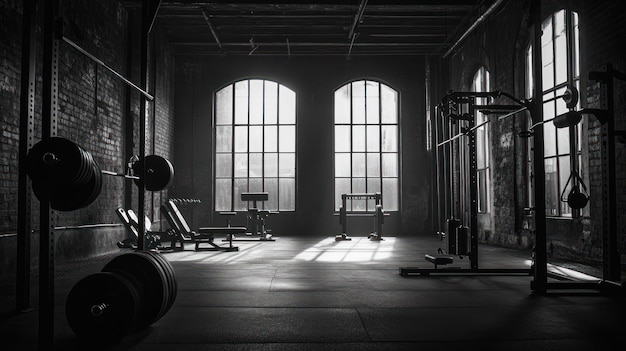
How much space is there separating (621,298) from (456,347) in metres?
2.13

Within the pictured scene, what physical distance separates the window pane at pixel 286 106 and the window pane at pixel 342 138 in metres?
1.13

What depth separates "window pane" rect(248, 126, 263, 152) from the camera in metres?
12.7

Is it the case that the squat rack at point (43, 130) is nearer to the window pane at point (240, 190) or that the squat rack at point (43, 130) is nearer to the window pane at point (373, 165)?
the window pane at point (240, 190)

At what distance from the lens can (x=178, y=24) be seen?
11.1 m

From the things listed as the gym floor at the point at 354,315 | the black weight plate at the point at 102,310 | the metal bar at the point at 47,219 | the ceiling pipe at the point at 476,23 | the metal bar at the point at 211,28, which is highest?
the metal bar at the point at 211,28

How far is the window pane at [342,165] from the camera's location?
1275cm

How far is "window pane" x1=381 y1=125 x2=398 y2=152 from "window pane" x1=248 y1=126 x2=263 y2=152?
3.06 metres

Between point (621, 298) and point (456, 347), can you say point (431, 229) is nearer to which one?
point (621, 298)

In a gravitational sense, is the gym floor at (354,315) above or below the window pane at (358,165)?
below

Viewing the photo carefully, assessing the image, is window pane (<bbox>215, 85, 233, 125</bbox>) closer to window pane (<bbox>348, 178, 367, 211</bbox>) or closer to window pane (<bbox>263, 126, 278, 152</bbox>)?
window pane (<bbox>263, 126, 278, 152</bbox>)

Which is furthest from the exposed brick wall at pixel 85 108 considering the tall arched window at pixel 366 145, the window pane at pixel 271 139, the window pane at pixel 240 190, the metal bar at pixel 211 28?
the tall arched window at pixel 366 145

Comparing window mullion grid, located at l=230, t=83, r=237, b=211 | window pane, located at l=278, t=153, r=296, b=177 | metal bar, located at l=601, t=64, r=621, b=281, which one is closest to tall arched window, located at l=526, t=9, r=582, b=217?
metal bar, located at l=601, t=64, r=621, b=281

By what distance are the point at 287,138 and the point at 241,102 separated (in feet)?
4.78

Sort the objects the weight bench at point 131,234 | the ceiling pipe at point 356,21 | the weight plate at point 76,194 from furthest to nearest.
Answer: the ceiling pipe at point 356,21 < the weight bench at point 131,234 < the weight plate at point 76,194
